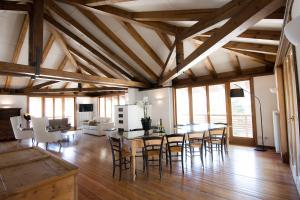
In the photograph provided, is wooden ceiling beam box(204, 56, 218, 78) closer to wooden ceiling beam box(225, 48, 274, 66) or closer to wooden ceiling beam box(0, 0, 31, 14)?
wooden ceiling beam box(225, 48, 274, 66)

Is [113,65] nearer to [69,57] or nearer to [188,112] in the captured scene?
[69,57]

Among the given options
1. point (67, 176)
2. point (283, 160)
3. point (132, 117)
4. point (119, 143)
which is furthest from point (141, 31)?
point (283, 160)

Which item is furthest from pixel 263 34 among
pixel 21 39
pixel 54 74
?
pixel 21 39

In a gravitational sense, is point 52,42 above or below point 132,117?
above

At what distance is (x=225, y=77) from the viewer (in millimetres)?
6844

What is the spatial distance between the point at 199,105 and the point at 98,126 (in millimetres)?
5505

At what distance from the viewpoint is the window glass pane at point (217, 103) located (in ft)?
22.7

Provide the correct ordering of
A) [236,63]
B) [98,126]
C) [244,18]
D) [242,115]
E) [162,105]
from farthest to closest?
[98,126]
[162,105]
[242,115]
[236,63]
[244,18]

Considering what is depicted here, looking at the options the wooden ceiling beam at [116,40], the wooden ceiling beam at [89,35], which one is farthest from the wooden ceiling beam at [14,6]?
the wooden ceiling beam at [116,40]

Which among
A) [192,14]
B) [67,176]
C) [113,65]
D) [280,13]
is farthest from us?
[113,65]

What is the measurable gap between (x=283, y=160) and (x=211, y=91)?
3.64 m

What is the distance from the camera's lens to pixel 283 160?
4.25 m

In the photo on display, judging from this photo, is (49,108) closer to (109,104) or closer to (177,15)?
(109,104)

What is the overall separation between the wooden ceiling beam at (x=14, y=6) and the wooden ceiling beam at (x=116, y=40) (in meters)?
1.37
